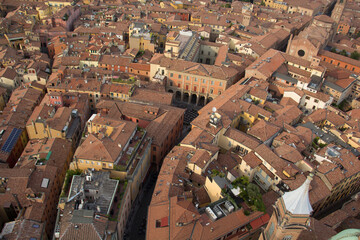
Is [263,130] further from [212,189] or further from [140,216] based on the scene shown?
[140,216]

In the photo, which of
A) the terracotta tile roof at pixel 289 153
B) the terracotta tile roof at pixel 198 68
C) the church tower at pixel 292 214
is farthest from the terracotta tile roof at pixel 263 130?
the church tower at pixel 292 214

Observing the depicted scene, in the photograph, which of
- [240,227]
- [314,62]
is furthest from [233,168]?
[314,62]

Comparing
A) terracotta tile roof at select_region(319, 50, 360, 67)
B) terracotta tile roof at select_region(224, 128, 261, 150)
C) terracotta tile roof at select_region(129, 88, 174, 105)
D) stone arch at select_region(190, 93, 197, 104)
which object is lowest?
stone arch at select_region(190, 93, 197, 104)

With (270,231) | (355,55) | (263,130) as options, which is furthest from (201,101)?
(355,55)

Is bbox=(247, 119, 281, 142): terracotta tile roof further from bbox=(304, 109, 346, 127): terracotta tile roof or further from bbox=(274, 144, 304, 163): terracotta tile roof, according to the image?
bbox=(304, 109, 346, 127): terracotta tile roof

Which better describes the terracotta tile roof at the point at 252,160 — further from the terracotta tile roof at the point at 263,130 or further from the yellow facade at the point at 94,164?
the yellow facade at the point at 94,164

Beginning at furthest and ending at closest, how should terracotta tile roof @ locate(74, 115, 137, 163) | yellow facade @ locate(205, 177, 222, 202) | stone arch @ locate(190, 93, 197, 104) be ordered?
stone arch @ locate(190, 93, 197, 104) < terracotta tile roof @ locate(74, 115, 137, 163) < yellow facade @ locate(205, 177, 222, 202)

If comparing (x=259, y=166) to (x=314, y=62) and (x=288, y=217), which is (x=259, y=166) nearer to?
(x=288, y=217)

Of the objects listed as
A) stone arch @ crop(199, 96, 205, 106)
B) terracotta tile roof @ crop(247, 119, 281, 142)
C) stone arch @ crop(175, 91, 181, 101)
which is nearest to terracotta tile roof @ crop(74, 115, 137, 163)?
terracotta tile roof @ crop(247, 119, 281, 142)
